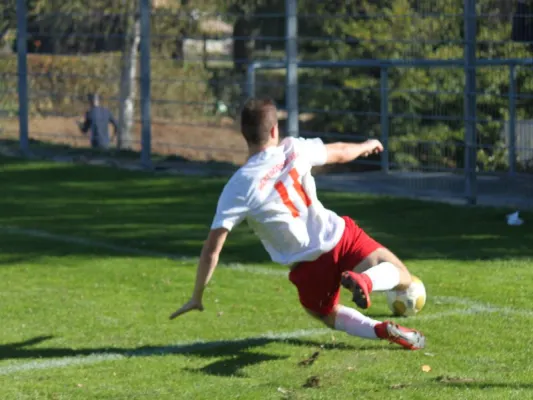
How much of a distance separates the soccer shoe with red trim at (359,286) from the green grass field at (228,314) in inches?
14.5

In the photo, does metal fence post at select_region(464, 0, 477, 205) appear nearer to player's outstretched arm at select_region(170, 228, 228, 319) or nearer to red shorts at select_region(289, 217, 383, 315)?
red shorts at select_region(289, 217, 383, 315)

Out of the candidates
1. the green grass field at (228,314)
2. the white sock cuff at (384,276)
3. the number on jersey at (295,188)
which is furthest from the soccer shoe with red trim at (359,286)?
the number on jersey at (295,188)

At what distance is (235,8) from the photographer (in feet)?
72.4

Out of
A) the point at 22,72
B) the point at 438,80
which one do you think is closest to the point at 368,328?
the point at 438,80

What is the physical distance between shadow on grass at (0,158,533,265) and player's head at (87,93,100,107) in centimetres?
332

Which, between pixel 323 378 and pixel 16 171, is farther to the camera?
pixel 16 171

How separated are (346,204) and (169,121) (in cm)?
638

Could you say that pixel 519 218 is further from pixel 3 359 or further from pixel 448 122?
pixel 3 359

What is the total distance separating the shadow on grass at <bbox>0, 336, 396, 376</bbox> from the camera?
6.70m

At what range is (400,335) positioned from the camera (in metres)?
6.62

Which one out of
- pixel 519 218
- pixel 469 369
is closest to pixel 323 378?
pixel 469 369

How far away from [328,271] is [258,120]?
35.8 inches

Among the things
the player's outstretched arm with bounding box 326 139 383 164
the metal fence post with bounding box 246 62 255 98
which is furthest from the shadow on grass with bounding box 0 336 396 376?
the metal fence post with bounding box 246 62 255 98

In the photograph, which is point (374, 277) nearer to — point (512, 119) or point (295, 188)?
point (295, 188)
